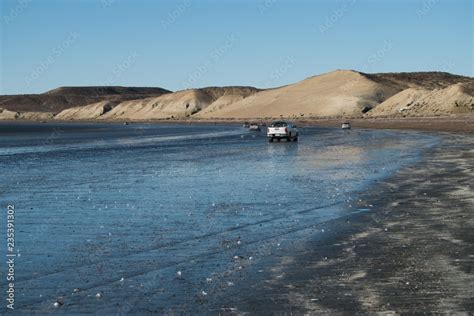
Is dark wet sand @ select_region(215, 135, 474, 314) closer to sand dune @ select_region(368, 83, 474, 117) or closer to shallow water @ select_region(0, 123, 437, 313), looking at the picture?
shallow water @ select_region(0, 123, 437, 313)

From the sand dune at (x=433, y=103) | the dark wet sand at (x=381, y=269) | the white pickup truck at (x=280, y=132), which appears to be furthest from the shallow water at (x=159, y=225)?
the sand dune at (x=433, y=103)

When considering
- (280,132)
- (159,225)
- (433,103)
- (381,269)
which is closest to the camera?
(381,269)

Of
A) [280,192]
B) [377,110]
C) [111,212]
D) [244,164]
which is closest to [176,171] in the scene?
[244,164]

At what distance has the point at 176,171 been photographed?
104ft

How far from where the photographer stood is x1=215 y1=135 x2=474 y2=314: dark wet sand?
29.0 ft

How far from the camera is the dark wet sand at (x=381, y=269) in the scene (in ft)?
29.0

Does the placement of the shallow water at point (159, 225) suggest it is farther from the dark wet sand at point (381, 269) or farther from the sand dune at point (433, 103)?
the sand dune at point (433, 103)

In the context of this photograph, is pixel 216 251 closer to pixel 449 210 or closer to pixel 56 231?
pixel 56 231

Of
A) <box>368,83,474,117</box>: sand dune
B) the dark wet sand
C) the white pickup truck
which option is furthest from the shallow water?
<box>368,83,474,117</box>: sand dune

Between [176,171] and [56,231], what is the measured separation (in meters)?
16.5

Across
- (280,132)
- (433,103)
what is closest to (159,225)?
(280,132)

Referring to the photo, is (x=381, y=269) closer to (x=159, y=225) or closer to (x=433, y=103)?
(x=159, y=225)

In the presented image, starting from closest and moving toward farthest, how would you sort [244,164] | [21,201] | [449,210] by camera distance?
[449,210] < [21,201] < [244,164]

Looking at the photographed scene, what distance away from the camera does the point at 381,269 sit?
1075 centimetres
